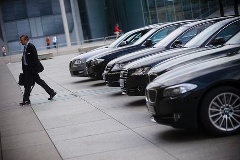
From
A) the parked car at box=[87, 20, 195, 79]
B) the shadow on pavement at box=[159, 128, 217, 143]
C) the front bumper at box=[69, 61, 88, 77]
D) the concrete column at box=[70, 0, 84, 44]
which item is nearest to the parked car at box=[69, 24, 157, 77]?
the front bumper at box=[69, 61, 88, 77]

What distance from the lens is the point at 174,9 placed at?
177 feet

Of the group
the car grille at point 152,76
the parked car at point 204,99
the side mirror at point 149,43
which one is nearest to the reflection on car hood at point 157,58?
the car grille at point 152,76

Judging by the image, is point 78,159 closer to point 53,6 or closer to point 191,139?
point 191,139

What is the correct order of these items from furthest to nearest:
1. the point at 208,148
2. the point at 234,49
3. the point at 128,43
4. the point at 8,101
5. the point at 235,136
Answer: the point at 128,43
the point at 8,101
the point at 234,49
the point at 235,136
the point at 208,148

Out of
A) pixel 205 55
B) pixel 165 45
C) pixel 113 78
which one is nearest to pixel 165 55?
pixel 165 45

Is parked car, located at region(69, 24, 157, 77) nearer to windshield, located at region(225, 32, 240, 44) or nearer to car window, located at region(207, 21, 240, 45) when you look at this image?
car window, located at region(207, 21, 240, 45)

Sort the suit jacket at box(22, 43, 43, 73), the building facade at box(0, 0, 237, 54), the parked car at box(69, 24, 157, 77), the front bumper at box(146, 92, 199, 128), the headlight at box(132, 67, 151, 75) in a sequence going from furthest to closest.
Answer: the building facade at box(0, 0, 237, 54) < the parked car at box(69, 24, 157, 77) < the suit jacket at box(22, 43, 43, 73) < the headlight at box(132, 67, 151, 75) < the front bumper at box(146, 92, 199, 128)

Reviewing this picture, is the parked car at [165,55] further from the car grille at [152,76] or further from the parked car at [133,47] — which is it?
the parked car at [133,47]

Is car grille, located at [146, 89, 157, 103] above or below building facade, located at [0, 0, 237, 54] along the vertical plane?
below

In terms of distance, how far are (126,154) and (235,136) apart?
1.57 m

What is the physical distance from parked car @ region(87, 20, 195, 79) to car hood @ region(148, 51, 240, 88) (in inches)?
247

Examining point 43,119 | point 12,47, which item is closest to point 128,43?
point 43,119

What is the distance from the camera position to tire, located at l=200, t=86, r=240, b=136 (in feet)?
22.2

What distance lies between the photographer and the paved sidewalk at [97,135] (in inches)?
255
